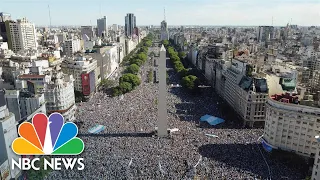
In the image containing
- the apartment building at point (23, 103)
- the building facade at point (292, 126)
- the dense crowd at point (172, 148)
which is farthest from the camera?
the apartment building at point (23, 103)

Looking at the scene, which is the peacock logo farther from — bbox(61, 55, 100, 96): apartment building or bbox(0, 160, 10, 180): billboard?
bbox(61, 55, 100, 96): apartment building

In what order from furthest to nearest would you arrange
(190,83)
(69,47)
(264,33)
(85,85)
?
(264,33) < (69,47) < (190,83) < (85,85)

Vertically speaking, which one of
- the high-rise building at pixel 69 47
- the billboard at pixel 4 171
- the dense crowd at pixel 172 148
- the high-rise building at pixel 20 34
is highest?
the high-rise building at pixel 20 34

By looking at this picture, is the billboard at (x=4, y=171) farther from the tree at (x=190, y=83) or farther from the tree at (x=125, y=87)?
the tree at (x=190, y=83)

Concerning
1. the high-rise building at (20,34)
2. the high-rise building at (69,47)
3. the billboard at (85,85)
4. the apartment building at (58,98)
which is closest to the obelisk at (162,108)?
the apartment building at (58,98)

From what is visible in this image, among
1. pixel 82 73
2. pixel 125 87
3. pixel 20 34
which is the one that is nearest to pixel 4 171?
pixel 82 73

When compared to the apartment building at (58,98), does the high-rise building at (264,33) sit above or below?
above

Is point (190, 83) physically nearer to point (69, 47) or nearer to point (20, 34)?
point (69, 47)
